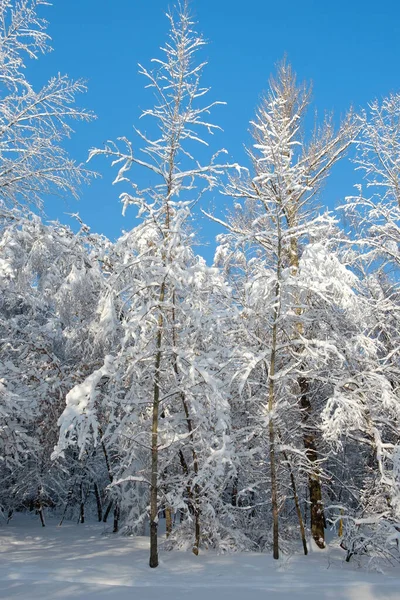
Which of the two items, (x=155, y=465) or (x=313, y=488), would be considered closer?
(x=155, y=465)

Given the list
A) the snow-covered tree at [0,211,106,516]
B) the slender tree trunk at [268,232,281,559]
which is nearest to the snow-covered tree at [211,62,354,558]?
the slender tree trunk at [268,232,281,559]

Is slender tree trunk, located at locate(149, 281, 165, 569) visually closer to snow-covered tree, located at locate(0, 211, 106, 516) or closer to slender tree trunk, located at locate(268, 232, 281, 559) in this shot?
slender tree trunk, located at locate(268, 232, 281, 559)

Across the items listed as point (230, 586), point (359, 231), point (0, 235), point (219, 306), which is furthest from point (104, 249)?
point (230, 586)

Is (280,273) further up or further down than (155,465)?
further up

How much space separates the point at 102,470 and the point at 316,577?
513 inches

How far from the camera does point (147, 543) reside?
34.9 ft

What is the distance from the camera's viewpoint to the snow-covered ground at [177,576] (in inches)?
253

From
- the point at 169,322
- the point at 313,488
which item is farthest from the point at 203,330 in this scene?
the point at 313,488

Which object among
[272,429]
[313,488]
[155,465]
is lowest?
[313,488]

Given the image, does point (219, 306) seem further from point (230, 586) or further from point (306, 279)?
point (230, 586)

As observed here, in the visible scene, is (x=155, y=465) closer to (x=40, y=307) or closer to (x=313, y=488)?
(x=313, y=488)

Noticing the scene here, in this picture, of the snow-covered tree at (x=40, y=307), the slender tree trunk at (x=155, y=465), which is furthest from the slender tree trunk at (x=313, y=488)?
the snow-covered tree at (x=40, y=307)

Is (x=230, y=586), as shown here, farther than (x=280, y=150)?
No

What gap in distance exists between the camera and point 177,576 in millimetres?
7418
